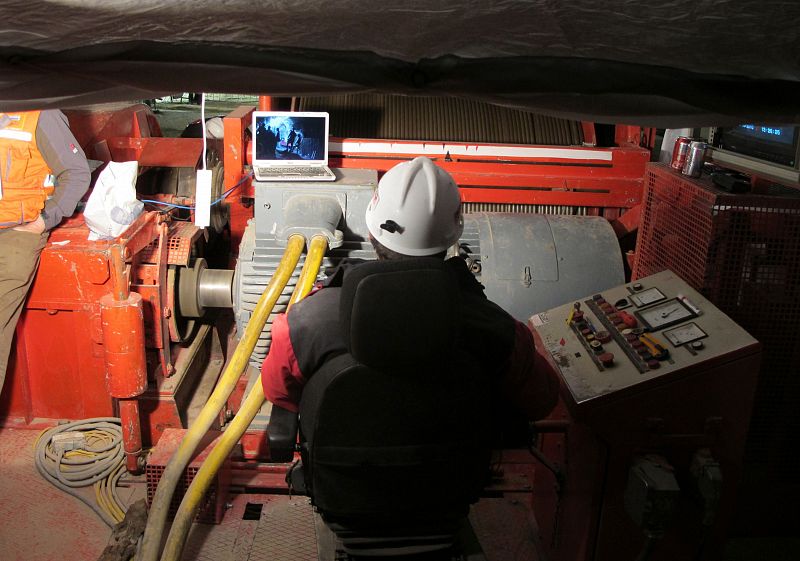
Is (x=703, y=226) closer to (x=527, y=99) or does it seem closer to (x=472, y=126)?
(x=527, y=99)

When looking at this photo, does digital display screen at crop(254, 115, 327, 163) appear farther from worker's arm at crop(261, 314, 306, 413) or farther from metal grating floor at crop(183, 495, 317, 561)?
worker's arm at crop(261, 314, 306, 413)

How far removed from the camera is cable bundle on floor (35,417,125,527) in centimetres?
314

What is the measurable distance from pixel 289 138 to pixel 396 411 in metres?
2.16

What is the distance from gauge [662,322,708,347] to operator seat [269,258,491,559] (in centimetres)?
77

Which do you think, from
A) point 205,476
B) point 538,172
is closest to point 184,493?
point 205,476

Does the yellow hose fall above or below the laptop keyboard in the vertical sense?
below

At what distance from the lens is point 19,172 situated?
340 cm

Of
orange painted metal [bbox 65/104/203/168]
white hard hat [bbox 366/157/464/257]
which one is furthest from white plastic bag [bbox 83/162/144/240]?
white hard hat [bbox 366/157/464/257]

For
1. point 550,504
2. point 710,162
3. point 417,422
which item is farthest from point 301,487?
point 710,162

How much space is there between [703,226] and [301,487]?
1617mm

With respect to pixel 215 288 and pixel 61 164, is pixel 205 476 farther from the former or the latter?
pixel 61 164

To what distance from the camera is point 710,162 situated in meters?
3.06

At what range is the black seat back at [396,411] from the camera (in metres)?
1.53

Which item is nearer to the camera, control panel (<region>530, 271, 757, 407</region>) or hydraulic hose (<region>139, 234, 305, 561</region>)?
control panel (<region>530, 271, 757, 407</region>)
